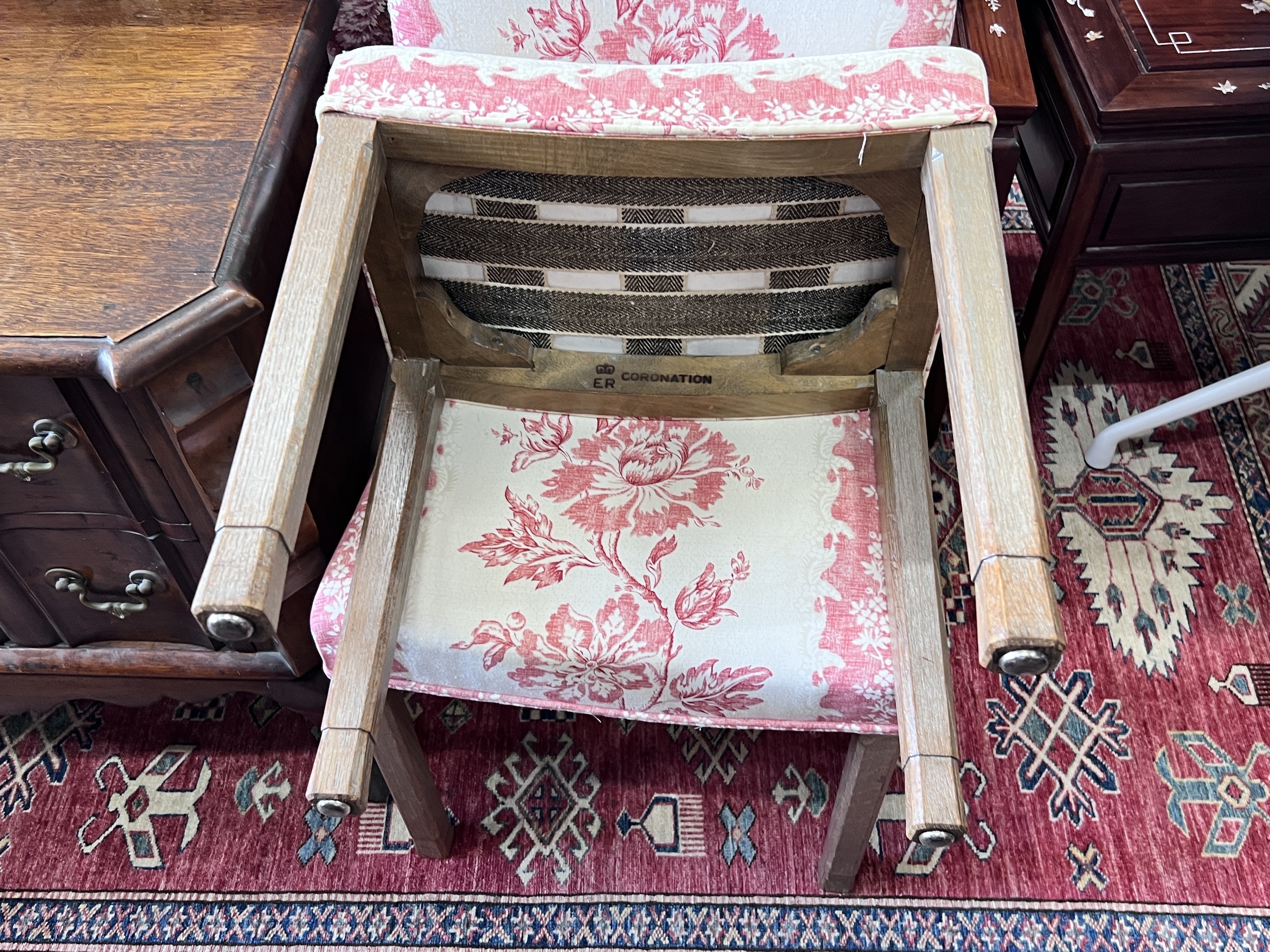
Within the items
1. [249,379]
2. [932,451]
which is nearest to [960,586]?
[932,451]

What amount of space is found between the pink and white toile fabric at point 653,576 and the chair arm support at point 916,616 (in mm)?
19

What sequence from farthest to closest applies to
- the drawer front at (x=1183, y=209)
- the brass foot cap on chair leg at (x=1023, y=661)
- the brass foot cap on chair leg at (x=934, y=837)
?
1. the drawer front at (x=1183, y=209)
2. the brass foot cap on chair leg at (x=934, y=837)
3. the brass foot cap on chair leg at (x=1023, y=661)

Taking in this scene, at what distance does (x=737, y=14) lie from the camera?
817 mm

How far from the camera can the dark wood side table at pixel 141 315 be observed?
30.2 inches

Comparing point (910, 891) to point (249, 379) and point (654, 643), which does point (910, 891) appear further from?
point (249, 379)

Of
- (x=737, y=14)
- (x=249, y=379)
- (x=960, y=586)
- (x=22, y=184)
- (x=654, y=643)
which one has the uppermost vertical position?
(x=737, y=14)

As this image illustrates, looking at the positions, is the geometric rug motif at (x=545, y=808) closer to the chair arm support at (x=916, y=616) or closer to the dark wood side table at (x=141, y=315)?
the dark wood side table at (x=141, y=315)

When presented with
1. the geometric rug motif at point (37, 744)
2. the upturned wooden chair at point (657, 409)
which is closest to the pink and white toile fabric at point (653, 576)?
the upturned wooden chair at point (657, 409)

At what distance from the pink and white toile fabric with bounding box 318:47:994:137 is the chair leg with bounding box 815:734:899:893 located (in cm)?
50

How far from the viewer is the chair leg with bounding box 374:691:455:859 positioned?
93 cm

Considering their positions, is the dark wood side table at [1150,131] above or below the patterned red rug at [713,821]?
above

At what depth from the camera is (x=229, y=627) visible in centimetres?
60

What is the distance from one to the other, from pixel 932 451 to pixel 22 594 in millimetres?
1084

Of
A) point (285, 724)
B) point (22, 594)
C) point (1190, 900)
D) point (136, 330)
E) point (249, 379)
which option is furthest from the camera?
point (285, 724)
